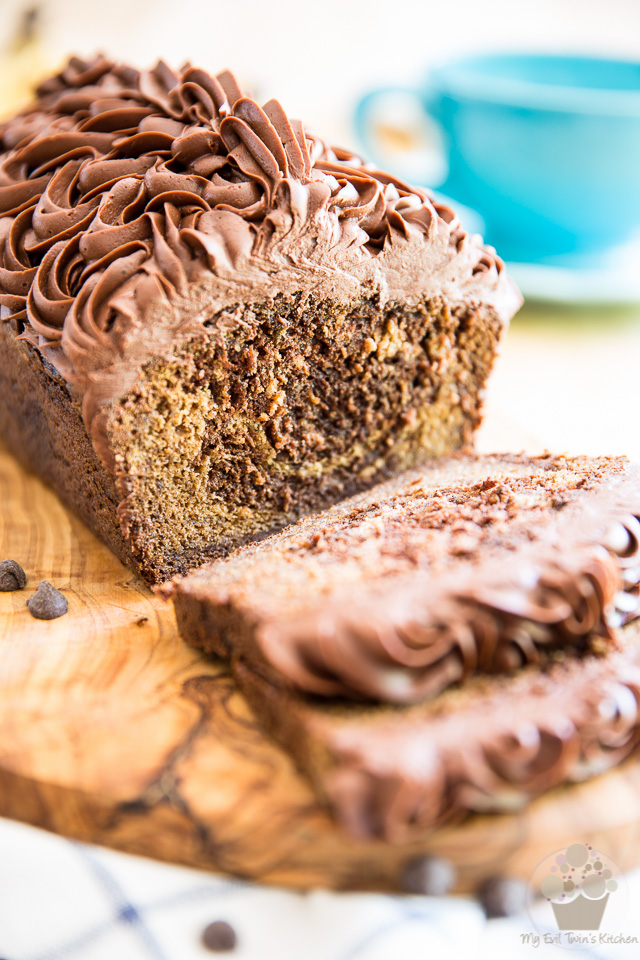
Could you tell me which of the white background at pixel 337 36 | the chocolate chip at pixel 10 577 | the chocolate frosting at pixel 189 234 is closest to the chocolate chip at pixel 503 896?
the chocolate frosting at pixel 189 234

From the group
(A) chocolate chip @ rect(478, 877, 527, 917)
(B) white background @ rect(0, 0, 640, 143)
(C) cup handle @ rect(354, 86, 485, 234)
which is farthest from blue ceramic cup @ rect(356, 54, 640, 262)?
(A) chocolate chip @ rect(478, 877, 527, 917)

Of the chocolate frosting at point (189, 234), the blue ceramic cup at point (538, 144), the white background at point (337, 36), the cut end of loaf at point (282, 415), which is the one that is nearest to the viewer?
the chocolate frosting at point (189, 234)

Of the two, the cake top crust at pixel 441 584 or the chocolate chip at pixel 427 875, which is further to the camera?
the cake top crust at pixel 441 584

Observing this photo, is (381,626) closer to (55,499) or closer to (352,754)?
(352,754)

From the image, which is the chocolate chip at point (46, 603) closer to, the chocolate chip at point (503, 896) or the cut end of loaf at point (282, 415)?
the cut end of loaf at point (282, 415)
